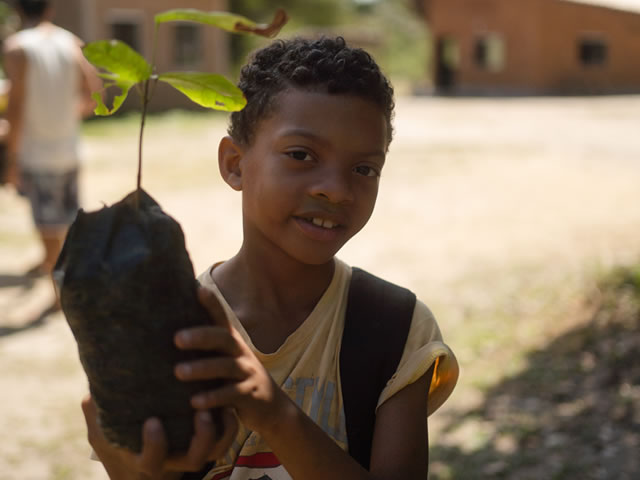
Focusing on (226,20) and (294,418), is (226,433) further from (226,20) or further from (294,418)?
(226,20)

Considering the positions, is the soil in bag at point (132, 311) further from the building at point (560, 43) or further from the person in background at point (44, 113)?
the building at point (560, 43)

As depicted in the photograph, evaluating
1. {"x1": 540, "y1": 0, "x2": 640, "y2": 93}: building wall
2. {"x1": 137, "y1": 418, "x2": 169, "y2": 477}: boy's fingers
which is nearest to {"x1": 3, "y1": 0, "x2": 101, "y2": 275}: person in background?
{"x1": 137, "y1": 418, "x2": 169, "y2": 477}: boy's fingers

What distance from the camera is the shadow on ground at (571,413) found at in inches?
139

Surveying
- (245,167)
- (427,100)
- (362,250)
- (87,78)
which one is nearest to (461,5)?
(427,100)

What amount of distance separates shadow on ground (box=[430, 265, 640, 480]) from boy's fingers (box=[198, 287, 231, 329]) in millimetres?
2620

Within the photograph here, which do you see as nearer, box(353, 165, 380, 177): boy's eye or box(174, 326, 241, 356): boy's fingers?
box(174, 326, 241, 356): boy's fingers

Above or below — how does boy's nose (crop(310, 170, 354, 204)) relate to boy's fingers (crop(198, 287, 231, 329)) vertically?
above

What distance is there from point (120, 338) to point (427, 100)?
26795mm

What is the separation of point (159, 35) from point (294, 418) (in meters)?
21.8

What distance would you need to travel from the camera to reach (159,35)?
21922 millimetres

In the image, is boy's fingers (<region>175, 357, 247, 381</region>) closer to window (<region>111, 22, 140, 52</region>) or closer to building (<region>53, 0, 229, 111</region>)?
building (<region>53, 0, 229, 111</region>)

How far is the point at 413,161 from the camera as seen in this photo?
13.5 meters

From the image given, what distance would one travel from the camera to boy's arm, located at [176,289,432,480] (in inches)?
45.1

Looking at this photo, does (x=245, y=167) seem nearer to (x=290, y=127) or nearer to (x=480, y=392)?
(x=290, y=127)
